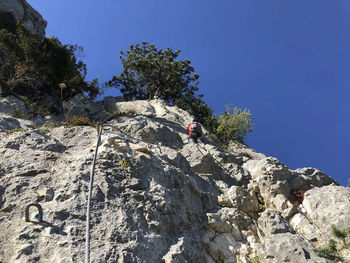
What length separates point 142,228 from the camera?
6730 mm

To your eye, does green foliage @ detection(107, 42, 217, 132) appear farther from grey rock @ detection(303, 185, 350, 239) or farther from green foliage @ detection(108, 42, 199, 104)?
grey rock @ detection(303, 185, 350, 239)

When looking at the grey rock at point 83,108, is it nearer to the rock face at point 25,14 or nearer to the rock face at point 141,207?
the rock face at point 141,207

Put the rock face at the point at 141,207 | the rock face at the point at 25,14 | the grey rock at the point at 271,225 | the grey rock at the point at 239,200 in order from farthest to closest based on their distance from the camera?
the rock face at the point at 25,14 < the grey rock at the point at 239,200 < the grey rock at the point at 271,225 < the rock face at the point at 141,207

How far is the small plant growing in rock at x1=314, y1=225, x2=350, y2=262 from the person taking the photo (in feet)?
25.1

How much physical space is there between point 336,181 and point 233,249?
943 cm

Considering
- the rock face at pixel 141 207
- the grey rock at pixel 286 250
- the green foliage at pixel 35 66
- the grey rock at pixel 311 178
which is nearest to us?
the rock face at pixel 141 207

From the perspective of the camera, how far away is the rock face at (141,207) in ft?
19.3

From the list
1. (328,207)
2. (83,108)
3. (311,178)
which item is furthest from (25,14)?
(328,207)

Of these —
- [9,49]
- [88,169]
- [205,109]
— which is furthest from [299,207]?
[9,49]

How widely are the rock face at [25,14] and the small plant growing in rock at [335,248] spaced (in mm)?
26308

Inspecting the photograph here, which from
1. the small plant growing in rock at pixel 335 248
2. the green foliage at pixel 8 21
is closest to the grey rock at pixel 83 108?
the green foliage at pixel 8 21

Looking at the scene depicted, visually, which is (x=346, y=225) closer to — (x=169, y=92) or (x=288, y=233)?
(x=288, y=233)

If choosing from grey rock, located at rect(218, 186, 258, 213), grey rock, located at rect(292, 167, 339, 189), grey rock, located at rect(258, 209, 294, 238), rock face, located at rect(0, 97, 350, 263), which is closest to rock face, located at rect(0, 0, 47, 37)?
rock face, located at rect(0, 97, 350, 263)

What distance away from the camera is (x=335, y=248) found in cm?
786
